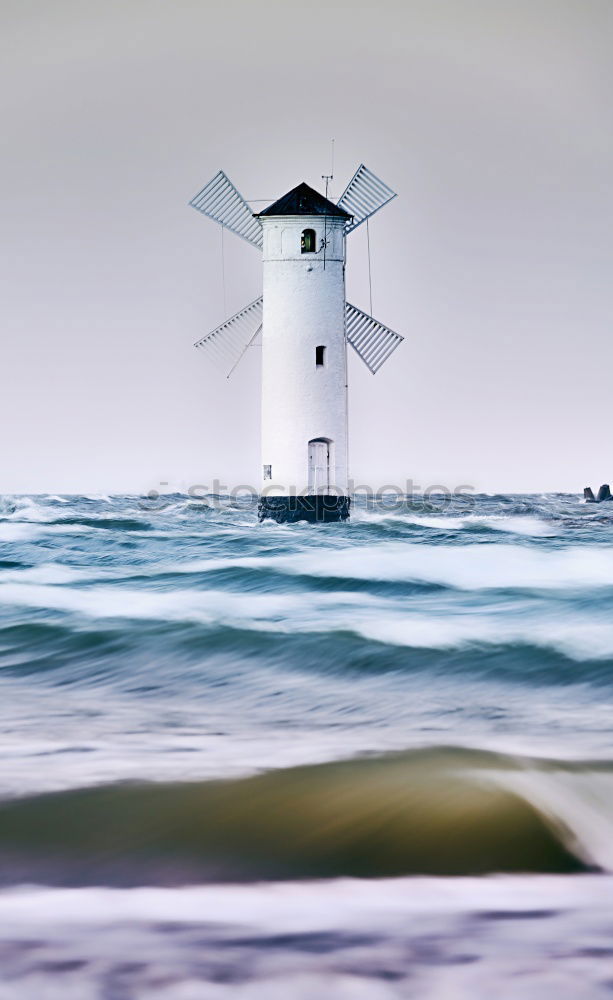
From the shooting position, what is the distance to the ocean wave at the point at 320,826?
2.38 metres

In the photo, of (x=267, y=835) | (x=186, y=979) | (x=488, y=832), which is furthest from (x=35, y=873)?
(x=488, y=832)

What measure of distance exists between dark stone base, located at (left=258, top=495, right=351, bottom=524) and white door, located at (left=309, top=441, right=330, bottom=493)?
39 cm

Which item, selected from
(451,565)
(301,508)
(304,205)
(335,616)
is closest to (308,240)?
(304,205)

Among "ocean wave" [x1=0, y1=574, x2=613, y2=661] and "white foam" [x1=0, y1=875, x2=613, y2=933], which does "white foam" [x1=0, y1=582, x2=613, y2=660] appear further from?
"white foam" [x1=0, y1=875, x2=613, y2=933]

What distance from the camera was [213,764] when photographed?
335 cm

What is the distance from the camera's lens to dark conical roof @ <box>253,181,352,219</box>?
23.6 metres

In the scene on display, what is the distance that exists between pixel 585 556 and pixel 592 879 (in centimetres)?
1010

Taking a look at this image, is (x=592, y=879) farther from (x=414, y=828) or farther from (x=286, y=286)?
(x=286, y=286)

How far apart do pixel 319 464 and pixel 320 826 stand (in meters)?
20.3

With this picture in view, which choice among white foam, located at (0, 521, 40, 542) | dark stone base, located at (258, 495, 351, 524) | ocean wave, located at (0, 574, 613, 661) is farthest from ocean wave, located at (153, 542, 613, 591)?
dark stone base, located at (258, 495, 351, 524)

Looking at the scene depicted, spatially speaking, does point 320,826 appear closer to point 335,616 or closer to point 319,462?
point 335,616

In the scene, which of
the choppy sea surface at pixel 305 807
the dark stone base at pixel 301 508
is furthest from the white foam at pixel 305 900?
the dark stone base at pixel 301 508

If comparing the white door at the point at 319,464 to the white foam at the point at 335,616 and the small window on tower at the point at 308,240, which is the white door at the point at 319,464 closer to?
the small window on tower at the point at 308,240

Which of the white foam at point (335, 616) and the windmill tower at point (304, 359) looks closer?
the white foam at point (335, 616)
